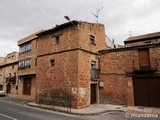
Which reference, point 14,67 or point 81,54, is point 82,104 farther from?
point 14,67

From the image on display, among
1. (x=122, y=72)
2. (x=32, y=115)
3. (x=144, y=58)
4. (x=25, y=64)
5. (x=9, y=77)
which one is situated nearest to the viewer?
(x=32, y=115)

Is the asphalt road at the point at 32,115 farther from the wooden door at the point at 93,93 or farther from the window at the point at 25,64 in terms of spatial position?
the window at the point at 25,64

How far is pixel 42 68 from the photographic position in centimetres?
1764

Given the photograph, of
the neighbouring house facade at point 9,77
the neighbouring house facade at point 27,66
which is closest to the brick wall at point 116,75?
the neighbouring house facade at point 27,66

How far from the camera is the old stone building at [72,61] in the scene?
47.8 feet

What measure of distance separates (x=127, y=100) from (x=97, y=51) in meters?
6.11

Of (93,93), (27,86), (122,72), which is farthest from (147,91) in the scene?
(27,86)

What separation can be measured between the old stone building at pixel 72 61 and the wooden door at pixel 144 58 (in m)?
4.57

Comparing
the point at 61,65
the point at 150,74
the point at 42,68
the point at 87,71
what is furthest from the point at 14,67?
the point at 150,74

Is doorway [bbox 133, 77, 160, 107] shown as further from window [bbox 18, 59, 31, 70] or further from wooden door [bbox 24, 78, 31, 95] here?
wooden door [bbox 24, 78, 31, 95]

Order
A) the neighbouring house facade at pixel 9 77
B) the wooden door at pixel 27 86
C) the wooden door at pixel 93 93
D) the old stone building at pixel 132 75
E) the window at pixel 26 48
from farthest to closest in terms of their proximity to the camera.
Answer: the neighbouring house facade at pixel 9 77, the window at pixel 26 48, the wooden door at pixel 27 86, the wooden door at pixel 93 93, the old stone building at pixel 132 75

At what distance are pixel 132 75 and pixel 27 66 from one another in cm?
1595

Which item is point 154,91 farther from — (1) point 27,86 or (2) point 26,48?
(2) point 26,48

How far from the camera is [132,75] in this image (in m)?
14.9
